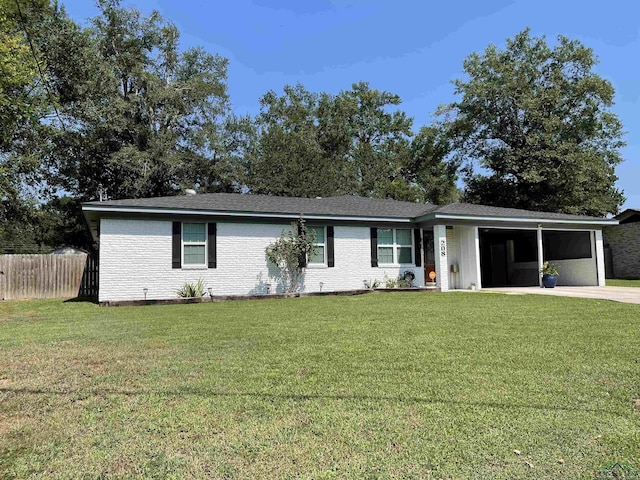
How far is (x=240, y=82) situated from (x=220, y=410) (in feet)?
95.6

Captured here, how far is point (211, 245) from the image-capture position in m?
13.6

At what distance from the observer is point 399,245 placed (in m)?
15.8

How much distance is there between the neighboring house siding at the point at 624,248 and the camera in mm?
22281

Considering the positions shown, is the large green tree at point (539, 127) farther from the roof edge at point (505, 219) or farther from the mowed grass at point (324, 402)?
the mowed grass at point (324, 402)

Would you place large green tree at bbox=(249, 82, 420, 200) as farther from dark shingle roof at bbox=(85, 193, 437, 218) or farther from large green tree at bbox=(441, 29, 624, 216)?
dark shingle roof at bbox=(85, 193, 437, 218)

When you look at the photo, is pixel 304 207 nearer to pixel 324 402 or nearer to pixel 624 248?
pixel 324 402

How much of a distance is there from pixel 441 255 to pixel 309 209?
482cm

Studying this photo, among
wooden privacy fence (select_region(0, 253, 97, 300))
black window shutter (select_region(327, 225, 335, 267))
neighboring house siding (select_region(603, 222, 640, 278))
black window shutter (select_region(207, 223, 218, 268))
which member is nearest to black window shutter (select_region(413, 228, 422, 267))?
black window shutter (select_region(327, 225, 335, 267))

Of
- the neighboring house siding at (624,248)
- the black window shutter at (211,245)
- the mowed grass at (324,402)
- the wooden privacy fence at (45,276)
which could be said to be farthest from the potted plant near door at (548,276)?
the wooden privacy fence at (45,276)

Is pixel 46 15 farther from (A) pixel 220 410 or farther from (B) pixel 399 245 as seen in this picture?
(A) pixel 220 410

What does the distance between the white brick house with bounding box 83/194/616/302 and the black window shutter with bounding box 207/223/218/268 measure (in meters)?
0.03

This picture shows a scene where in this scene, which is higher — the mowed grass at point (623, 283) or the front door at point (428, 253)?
the front door at point (428, 253)

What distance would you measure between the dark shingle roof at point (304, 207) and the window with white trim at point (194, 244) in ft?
2.20

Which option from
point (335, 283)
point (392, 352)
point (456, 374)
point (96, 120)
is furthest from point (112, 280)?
point (96, 120)
